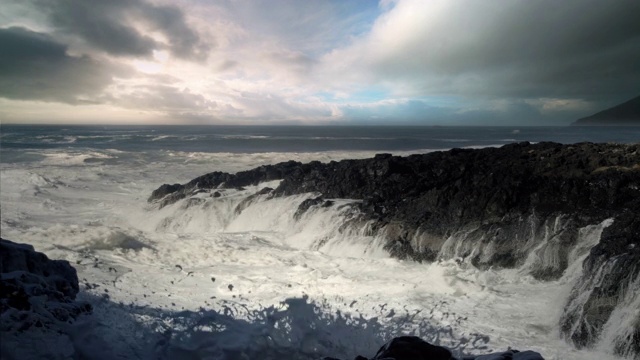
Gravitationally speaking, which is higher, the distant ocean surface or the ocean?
the distant ocean surface

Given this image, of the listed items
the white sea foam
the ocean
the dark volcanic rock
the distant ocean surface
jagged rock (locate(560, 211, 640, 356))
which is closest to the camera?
the dark volcanic rock

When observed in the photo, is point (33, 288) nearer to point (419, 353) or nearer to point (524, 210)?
point (419, 353)

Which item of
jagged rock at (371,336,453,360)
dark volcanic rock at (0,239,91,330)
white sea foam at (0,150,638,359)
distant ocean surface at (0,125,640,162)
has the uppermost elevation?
distant ocean surface at (0,125,640,162)

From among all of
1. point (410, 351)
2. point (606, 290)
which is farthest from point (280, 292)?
point (606, 290)

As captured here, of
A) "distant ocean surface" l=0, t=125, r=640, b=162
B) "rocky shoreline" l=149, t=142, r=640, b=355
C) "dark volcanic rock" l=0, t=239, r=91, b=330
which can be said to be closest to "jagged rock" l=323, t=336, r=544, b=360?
Answer: "rocky shoreline" l=149, t=142, r=640, b=355

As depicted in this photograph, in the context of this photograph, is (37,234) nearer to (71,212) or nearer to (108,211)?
(71,212)

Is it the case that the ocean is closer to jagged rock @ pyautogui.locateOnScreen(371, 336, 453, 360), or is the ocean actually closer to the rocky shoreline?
the rocky shoreline

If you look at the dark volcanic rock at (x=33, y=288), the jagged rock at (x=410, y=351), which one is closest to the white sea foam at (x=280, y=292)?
the dark volcanic rock at (x=33, y=288)
